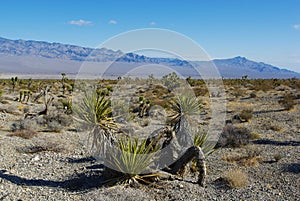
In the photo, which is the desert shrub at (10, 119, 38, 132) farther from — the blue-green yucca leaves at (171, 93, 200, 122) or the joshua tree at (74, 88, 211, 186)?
the blue-green yucca leaves at (171, 93, 200, 122)

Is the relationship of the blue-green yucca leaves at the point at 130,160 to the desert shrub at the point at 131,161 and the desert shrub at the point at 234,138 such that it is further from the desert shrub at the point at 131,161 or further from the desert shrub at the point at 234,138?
the desert shrub at the point at 234,138

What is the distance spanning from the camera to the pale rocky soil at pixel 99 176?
7.19 meters

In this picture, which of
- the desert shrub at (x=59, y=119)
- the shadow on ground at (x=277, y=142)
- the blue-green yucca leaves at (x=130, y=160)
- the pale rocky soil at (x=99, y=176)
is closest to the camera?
the pale rocky soil at (x=99, y=176)

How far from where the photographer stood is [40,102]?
1054 inches

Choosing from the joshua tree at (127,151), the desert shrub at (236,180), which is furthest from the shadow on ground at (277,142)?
the joshua tree at (127,151)

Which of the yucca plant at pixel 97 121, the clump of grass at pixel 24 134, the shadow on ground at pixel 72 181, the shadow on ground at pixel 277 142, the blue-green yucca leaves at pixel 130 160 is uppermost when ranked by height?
the yucca plant at pixel 97 121

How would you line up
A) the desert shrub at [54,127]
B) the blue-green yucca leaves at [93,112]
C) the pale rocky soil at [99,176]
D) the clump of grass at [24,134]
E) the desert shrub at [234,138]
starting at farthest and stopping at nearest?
the desert shrub at [54,127], the clump of grass at [24,134], the desert shrub at [234,138], the blue-green yucca leaves at [93,112], the pale rocky soil at [99,176]

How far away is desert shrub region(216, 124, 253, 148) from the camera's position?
12.3 metres

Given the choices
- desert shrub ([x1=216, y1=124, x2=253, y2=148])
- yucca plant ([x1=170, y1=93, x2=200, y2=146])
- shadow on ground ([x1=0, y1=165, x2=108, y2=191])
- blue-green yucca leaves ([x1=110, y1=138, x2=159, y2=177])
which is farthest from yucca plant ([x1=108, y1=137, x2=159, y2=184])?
desert shrub ([x1=216, y1=124, x2=253, y2=148])

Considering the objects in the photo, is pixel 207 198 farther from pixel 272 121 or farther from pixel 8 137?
pixel 272 121

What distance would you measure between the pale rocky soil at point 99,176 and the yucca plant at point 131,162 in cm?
30

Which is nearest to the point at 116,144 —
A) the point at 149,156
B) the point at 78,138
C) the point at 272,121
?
the point at 149,156

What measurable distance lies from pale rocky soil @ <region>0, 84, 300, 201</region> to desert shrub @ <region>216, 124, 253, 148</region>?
0.29 metres

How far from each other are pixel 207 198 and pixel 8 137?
8.36 meters
